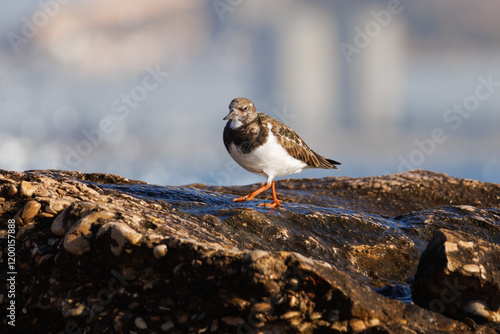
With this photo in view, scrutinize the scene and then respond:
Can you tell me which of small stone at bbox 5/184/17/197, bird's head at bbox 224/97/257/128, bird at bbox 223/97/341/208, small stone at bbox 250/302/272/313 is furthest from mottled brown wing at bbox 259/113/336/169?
small stone at bbox 250/302/272/313

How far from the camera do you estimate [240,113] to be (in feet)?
29.8

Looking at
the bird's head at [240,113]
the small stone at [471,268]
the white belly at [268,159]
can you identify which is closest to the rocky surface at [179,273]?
the small stone at [471,268]

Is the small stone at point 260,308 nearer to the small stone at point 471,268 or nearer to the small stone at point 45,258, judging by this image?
the small stone at point 45,258

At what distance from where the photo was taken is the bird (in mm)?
8961

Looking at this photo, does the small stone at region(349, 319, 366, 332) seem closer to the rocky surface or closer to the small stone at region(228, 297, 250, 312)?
the rocky surface

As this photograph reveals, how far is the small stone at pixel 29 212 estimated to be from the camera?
5.21m

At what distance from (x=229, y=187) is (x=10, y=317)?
9.10 meters

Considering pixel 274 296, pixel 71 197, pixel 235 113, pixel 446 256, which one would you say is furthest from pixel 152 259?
pixel 235 113

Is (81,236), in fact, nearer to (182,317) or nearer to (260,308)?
(182,317)

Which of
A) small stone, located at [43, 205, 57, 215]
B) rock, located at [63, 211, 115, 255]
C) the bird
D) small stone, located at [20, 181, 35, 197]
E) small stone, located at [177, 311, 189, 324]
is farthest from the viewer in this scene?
the bird

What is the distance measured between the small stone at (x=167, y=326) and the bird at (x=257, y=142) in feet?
14.4

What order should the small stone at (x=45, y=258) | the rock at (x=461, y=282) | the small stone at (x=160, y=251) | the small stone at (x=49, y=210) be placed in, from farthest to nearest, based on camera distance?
the small stone at (x=49, y=210)
the rock at (x=461, y=282)
the small stone at (x=45, y=258)
the small stone at (x=160, y=251)

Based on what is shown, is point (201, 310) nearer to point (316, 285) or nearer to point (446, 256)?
point (316, 285)

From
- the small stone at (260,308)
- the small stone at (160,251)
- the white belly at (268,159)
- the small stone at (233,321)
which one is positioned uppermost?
the white belly at (268,159)
